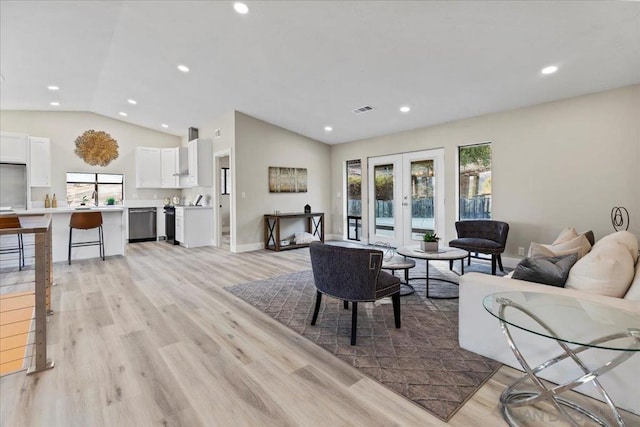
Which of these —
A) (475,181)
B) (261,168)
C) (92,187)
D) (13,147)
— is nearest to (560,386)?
(475,181)

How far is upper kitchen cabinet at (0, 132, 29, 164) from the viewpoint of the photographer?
6.20 meters

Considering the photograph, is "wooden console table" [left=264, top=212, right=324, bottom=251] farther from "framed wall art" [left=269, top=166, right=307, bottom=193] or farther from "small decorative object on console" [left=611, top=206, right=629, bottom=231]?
"small decorative object on console" [left=611, top=206, right=629, bottom=231]

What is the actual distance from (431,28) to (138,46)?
3.94 metres

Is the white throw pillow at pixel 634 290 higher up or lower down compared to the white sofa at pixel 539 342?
higher up

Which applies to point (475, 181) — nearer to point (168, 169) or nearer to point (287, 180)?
point (287, 180)

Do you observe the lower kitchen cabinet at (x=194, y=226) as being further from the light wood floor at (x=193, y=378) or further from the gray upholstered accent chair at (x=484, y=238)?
the gray upholstered accent chair at (x=484, y=238)

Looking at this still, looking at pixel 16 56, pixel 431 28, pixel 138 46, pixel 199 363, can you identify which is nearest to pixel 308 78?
pixel 431 28

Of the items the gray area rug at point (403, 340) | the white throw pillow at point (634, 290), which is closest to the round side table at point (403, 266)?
the gray area rug at point (403, 340)

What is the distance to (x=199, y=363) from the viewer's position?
7.04 feet

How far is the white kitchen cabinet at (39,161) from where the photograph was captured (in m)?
6.63

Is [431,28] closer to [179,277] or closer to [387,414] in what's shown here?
[387,414]

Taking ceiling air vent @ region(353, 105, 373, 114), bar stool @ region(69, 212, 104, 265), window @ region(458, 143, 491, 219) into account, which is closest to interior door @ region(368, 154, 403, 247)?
window @ region(458, 143, 491, 219)

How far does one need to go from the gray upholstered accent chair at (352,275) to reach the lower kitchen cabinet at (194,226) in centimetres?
524

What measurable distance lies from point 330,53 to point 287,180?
12.2 feet
